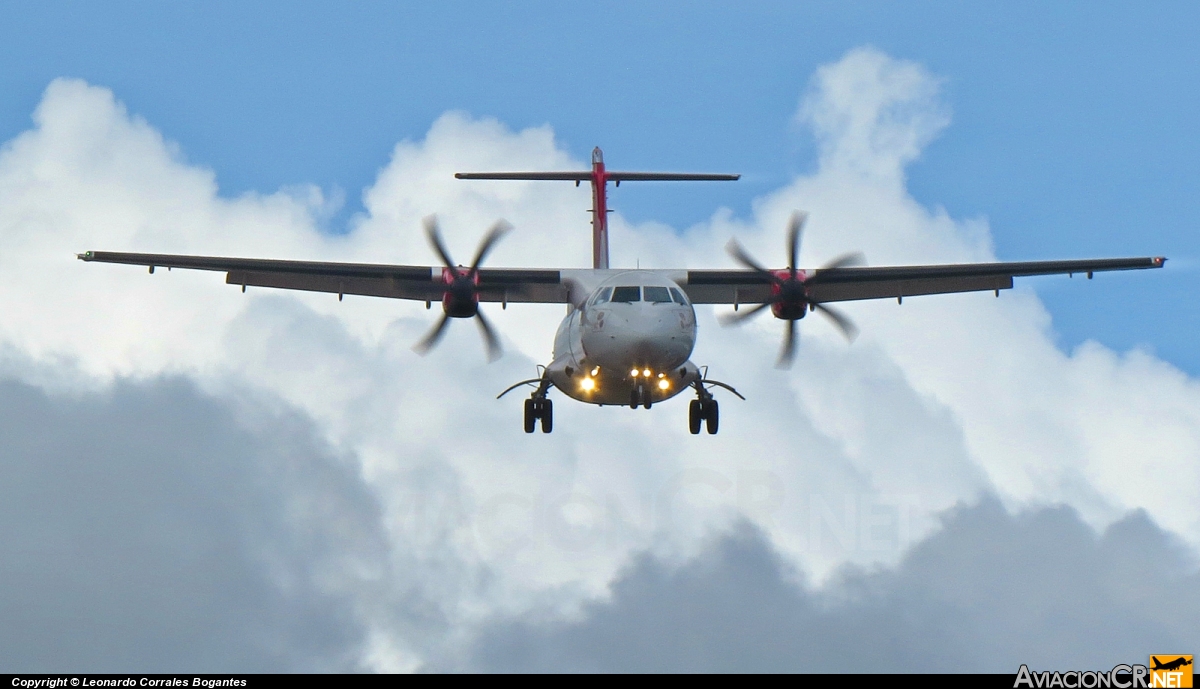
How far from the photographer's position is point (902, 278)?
31.6 m

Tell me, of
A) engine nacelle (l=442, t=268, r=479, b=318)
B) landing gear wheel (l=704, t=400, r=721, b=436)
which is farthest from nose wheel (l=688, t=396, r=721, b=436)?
engine nacelle (l=442, t=268, r=479, b=318)

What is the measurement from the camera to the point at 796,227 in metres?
29.7

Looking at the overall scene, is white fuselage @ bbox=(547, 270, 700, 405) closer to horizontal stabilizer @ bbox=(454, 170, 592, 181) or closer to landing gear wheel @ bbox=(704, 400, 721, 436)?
landing gear wheel @ bbox=(704, 400, 721, 436)

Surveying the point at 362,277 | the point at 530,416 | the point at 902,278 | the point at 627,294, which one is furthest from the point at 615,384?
the point at 902,278

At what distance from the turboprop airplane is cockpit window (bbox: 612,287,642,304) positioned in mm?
17

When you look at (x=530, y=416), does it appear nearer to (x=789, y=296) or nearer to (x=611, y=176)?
(x=789, y=296)

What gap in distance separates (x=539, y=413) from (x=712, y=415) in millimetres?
3509

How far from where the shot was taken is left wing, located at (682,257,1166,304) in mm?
30953

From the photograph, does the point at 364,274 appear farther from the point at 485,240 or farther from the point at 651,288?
the point at 651,288

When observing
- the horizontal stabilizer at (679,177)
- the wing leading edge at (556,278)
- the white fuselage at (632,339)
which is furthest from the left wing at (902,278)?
the white fuselage at (632,339)

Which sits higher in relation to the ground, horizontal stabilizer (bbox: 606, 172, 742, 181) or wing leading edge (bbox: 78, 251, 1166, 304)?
horizontal stabilizer (bbox: 606, 172, 742, 181)

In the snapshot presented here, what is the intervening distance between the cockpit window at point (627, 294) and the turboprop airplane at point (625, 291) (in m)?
0.02
